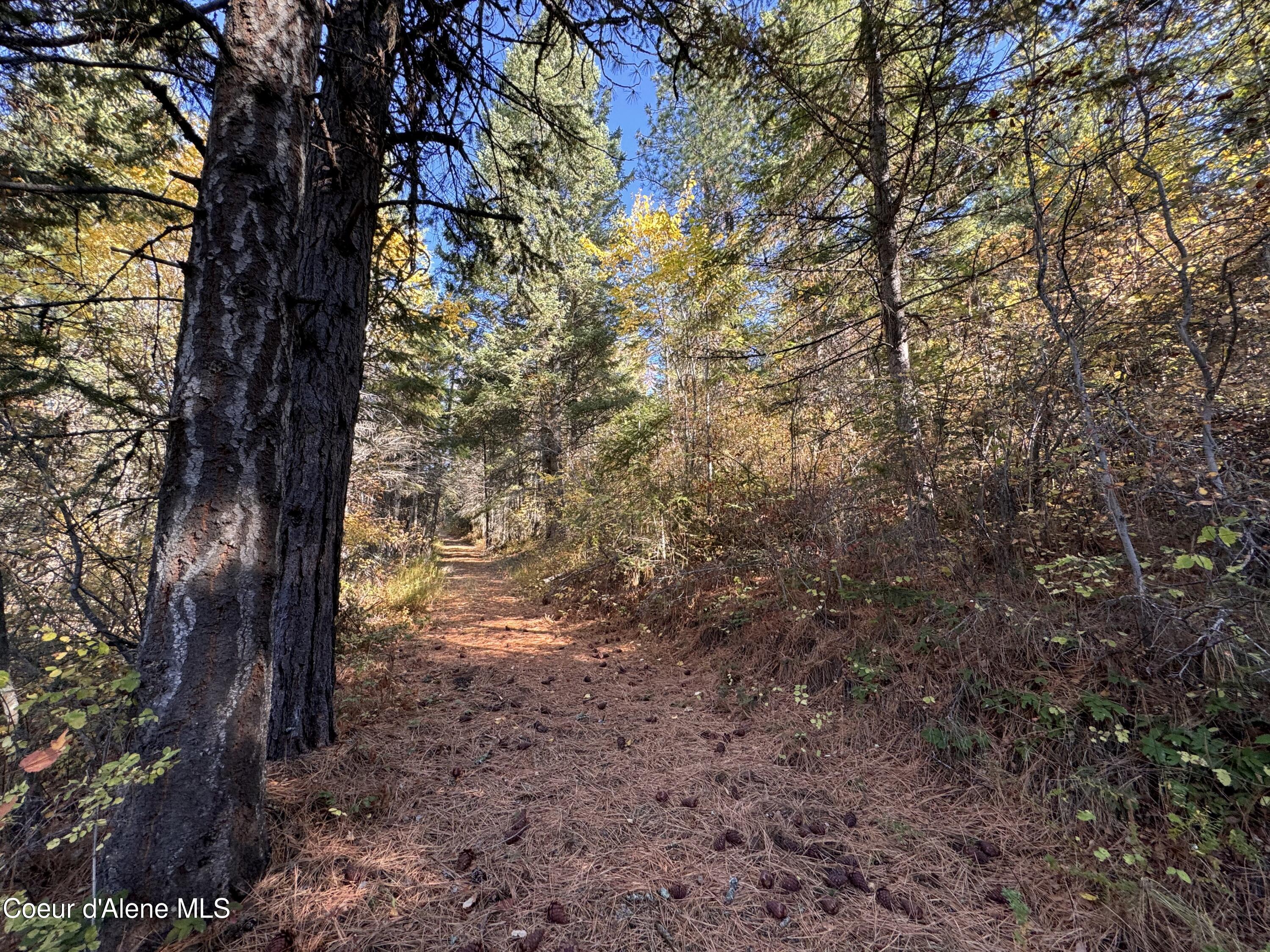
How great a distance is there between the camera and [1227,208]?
2713 millimetres

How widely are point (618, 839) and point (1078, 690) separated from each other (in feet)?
8.37

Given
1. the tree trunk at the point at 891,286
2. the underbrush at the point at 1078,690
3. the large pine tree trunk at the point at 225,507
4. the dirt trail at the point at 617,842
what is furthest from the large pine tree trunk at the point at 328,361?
the tree trunk at the point at 891,286

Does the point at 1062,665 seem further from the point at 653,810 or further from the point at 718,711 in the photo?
the point at 653,810

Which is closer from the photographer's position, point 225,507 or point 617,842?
point 225,507

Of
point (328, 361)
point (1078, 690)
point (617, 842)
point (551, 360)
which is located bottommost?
point (617, 842)

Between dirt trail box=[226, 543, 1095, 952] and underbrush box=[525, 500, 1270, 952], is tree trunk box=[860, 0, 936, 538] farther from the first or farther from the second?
dirt trail box=[226, 543, 1095, 952]

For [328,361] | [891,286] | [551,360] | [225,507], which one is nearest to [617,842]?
[225,507]

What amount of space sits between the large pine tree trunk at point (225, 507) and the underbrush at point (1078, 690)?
9.10ft

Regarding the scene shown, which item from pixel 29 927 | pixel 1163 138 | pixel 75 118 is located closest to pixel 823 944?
pixel 29 927

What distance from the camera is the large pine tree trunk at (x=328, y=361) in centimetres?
256

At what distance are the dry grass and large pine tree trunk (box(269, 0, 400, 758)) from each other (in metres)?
0.46

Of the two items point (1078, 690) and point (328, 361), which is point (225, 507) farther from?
point (1078, 690)

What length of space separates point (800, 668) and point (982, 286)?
4.19m

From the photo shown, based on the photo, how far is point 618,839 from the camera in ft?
6.89
